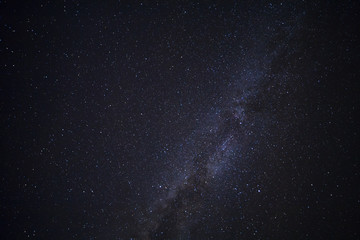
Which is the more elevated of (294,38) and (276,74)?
(294,38)

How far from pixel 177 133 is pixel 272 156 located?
991 mm

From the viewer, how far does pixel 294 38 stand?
57.3 inches

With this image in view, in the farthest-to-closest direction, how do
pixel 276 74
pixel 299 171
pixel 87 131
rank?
pixel 299 171, pixel 276 74, pixel 87 131

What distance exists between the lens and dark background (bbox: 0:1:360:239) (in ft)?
4.22

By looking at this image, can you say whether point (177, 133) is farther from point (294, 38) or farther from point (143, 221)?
point (294, 38)

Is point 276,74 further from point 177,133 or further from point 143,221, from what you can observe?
point 143,221

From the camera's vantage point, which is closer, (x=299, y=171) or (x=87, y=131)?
(x=87, y=131)

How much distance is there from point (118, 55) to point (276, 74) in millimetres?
1372

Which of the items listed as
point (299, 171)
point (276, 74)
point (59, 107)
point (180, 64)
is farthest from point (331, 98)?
point (59, 107)

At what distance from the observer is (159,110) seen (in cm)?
148

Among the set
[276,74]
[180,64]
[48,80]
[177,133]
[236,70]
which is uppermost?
[48,80]

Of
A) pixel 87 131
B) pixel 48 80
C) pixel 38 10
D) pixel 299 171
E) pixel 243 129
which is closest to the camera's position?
pixel 38 10

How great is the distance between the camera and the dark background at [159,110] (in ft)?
4.22

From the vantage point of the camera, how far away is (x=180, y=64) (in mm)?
1430
